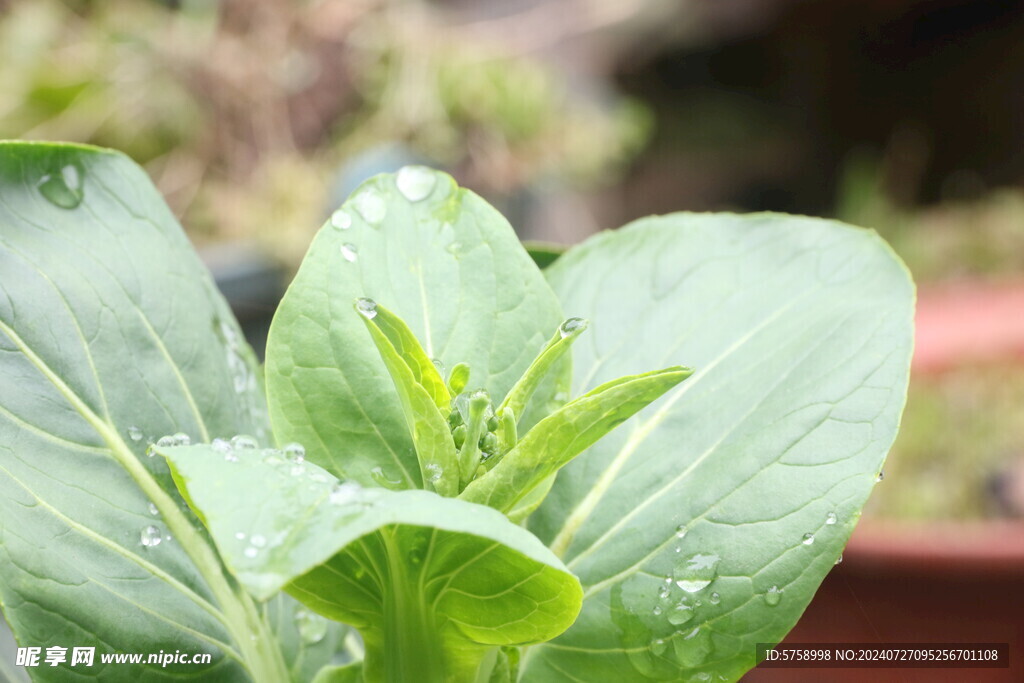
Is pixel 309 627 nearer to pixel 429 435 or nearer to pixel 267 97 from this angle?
pixel 429 435

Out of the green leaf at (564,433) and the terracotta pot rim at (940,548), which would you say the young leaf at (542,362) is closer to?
the green leaf at (564,433)

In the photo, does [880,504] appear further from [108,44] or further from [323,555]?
[108,44]

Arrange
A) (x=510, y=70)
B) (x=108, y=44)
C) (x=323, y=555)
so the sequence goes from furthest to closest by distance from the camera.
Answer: (x=510, y=70) → (x=108, y=44) → (x=323, y=555)

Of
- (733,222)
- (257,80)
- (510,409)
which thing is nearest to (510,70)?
(257,80)

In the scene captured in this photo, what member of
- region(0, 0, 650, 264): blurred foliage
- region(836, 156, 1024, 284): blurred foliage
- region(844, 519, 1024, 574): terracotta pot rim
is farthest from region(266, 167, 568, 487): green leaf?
region(836, 156, 1024, 284): blurred foliage

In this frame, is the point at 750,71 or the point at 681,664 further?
the point at 750,71

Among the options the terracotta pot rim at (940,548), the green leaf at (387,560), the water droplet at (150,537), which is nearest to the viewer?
the green leaf at (387,560)

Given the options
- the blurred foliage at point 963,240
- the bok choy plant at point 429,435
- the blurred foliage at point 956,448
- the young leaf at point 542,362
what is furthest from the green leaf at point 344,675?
the blurred foliage at point 963,240
